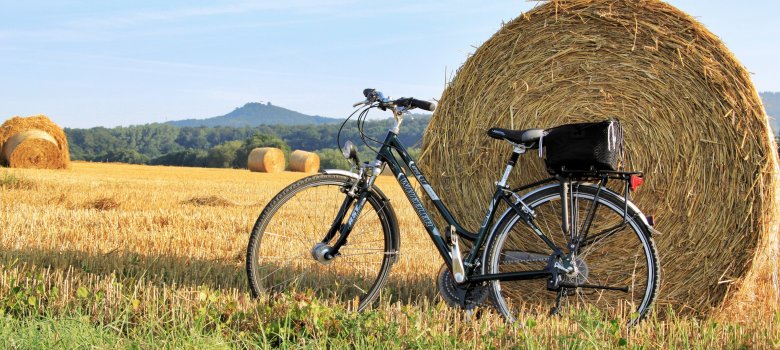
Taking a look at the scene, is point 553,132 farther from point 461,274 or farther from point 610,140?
point 461,274

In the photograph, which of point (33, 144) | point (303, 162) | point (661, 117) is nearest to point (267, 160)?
point (303, 162)

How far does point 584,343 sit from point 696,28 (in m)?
2.20

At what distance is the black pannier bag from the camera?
4.27 metres

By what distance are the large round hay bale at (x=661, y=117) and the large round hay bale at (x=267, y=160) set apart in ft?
68.3

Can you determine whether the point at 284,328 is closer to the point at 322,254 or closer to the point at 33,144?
the point at 322,254

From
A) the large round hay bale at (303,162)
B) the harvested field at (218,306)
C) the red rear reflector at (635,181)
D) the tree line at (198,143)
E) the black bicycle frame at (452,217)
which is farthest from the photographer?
the tree line at (198,143)

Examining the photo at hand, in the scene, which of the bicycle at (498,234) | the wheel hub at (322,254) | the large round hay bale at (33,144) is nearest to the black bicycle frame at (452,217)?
the bicycle at (498,234)

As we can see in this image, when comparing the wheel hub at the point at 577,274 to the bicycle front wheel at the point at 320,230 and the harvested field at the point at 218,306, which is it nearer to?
the harvested field at the point at 218,306

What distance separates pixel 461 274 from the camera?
4.58m

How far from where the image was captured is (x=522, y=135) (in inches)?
175

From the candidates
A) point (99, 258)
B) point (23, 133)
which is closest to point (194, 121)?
point (23, 133)

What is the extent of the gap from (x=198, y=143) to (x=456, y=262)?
6900 centimetres

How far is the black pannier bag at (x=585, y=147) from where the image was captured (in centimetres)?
427

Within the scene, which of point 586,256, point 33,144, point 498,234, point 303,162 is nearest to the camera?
point 498,234
